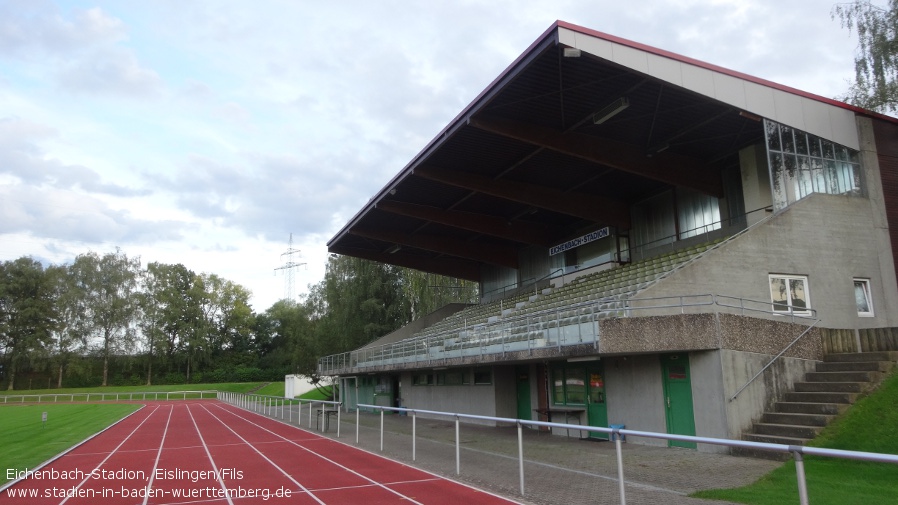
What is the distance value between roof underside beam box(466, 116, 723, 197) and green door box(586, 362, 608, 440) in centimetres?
741

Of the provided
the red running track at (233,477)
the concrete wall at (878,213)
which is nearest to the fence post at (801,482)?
the red running track at (233,477)

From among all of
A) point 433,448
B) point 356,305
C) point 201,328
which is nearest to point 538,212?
point 433,448

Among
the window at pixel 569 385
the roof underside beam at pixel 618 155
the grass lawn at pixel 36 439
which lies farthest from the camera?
the roof underside beam at pixel 618 155

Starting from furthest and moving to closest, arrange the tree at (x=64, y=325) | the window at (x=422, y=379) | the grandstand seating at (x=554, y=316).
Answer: the tree at (x=64, y=325) < the window at (x=422, y=379) < the grandstand seating at (x=554, y=316)

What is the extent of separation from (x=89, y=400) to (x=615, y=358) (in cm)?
5474

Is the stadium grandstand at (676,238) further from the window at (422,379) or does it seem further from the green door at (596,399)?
the window at (422,379)

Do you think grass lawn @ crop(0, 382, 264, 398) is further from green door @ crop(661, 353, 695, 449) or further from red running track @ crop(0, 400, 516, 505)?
green door @ crop(661, 353, 695, 449)

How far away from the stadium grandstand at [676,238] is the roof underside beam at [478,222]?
5.39ft

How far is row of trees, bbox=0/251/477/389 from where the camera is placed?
232 ft

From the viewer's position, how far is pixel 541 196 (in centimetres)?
2630

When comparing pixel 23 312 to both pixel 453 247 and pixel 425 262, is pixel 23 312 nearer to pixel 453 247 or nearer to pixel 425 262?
pixel 425 262

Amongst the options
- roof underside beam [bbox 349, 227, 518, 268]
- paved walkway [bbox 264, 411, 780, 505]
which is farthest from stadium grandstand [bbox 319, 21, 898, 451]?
roof underside beam [bbox 349, 227, 518, 268]

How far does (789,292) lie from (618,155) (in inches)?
→ 285

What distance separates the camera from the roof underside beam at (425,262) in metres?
40.6
